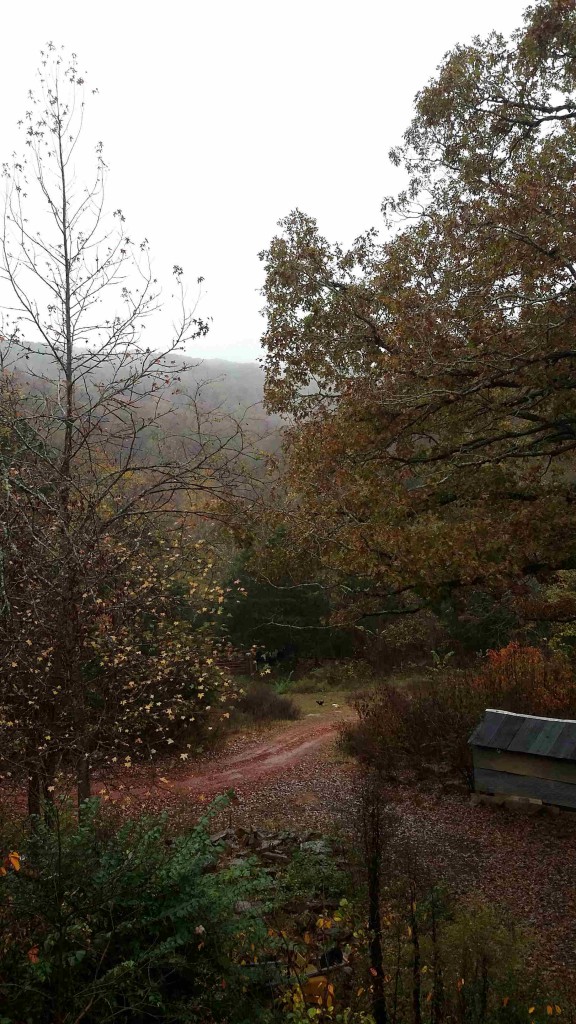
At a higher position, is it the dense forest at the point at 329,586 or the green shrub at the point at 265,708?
the dense forest at the point at 329,586

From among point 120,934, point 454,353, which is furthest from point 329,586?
point 120,934

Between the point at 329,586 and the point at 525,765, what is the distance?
3.84 m

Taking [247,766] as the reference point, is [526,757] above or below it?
above

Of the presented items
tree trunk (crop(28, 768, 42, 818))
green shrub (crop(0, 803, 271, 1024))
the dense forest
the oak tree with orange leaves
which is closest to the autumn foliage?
the dense forest

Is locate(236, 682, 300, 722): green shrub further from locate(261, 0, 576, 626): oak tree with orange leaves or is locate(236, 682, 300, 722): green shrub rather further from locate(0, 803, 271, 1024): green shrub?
locate(0, 803, 271, 1024): green shrub

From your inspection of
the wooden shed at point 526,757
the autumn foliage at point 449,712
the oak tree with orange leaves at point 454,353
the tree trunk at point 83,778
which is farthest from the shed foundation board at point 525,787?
the tree trunk at point 83,778

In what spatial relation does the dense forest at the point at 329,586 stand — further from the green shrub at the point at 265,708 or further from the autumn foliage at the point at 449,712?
the green shrub at the point at 265,708

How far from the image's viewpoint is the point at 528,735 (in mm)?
9914

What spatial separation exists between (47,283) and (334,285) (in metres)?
4.95

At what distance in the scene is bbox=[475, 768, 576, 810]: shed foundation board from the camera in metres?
9.59

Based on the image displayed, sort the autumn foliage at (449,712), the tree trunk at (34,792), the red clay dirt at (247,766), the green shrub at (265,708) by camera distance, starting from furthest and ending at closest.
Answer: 1. the green shrub at (265,708)
2. the autumn foliage at (449,712)
3. the red clay dirt at (247,766)
4. the tree trunk at (34,792)

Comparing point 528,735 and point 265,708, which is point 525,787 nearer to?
point 528,735

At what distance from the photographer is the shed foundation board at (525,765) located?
9570 millimetres

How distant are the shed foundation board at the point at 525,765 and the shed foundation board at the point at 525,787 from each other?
0.19 ft
